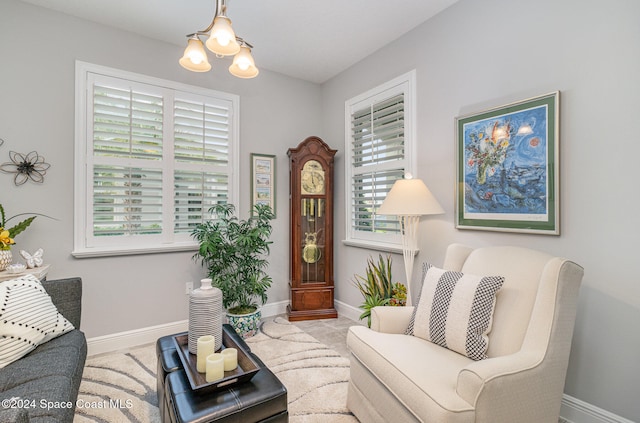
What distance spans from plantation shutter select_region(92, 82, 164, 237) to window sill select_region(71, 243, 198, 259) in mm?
146

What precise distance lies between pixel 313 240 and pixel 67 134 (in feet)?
8.22

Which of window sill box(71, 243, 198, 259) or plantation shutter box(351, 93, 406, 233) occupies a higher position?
plantation shutter box(351, 93, 406, 233)

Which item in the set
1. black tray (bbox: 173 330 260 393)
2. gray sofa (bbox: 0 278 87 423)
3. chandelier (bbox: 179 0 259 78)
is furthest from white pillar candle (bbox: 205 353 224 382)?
chandelier (bbox: 179 0 259 78)

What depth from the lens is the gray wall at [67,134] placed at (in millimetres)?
2377

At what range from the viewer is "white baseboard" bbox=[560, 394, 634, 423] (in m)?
1.64

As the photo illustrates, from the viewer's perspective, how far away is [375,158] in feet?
10.4

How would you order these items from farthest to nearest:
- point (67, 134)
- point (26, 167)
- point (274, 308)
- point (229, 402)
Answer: point (274, 308) < point (67, 134) < point (26, 167) < point (229, 402)

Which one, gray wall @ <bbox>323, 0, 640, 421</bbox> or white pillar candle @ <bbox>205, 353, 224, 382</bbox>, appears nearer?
white pillar candle @ <bbox>205, 353, 224, 382</bbox>

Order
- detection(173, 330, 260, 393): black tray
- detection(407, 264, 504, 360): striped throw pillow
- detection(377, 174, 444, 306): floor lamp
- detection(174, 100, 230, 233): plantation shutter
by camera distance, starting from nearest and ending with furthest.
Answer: detection(173, 330, 260, 393): black tray
detection(407, 264, 504, 360): striped throw pillow
detection(377, 174, 444, 306): floor lamp
detection(174, 100, 230, 233): plantation shutter

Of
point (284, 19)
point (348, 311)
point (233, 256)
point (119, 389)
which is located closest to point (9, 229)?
point (119, 389)

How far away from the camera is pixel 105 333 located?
2686mm

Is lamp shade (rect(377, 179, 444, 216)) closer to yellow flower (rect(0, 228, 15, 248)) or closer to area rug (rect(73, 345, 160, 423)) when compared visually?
area rug (rect(73, 345, 160, 423))

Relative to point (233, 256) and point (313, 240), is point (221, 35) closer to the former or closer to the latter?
point (233, 256)

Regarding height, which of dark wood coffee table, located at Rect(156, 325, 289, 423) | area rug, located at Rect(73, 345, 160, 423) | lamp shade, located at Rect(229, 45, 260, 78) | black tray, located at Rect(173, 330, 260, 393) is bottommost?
area rug, located at Rect(73, 345, 160, 423)
